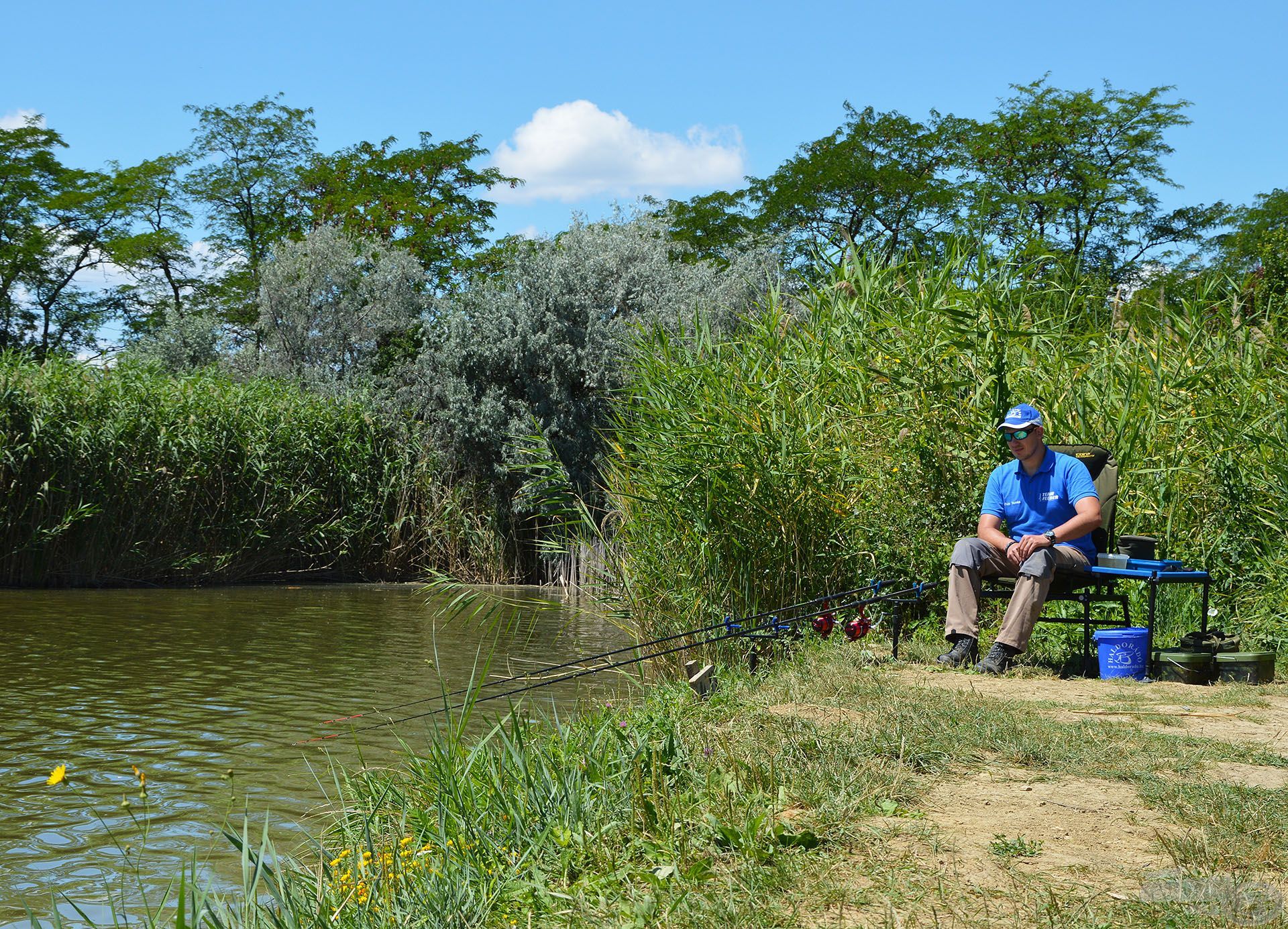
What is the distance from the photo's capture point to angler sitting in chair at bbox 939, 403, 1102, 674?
22.0ft

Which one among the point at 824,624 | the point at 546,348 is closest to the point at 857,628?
the point at 824,624

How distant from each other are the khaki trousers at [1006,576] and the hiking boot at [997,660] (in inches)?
1.5

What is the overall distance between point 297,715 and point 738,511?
3486 mm

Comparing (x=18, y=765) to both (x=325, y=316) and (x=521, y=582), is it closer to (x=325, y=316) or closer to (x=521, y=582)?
(x=521, y=582)

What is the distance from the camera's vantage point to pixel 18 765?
6910 mm

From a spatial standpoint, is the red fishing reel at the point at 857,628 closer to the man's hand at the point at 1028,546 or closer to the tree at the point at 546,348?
the man's hand at the point at 1028,546

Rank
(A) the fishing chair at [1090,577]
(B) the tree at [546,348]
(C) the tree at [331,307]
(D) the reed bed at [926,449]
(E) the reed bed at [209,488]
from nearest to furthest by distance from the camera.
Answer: (A) the fishing chair at [1090,577] < (D) the reed bed at [926,449] < (E) the reed bed at [209,488] < (B) the tree at [546,348] < (C) the tree at [331,307]

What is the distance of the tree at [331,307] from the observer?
25125 mm

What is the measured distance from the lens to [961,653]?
6.85m

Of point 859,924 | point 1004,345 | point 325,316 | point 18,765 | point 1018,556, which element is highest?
point 325,316

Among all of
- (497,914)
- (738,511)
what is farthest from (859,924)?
(738,511)

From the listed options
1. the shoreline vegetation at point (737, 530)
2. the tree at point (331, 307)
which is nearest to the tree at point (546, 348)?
the shoreline vegetation at point (737, 530)

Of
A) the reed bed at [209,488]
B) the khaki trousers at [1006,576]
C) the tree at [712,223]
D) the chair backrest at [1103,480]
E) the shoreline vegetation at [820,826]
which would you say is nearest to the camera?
the shoreline vegetation at [820,826]

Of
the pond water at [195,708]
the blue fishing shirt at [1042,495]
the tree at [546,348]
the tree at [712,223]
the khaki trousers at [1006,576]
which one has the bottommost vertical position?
the pond water at [195,708]
